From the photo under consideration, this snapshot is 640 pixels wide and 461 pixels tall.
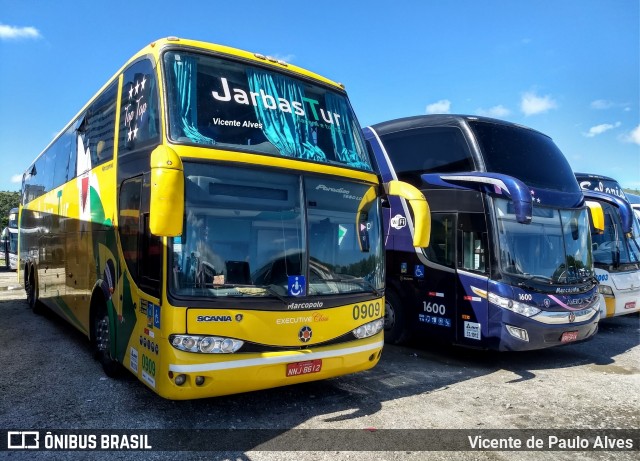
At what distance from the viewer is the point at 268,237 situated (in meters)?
4.85

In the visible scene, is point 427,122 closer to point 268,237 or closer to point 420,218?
point 420,218

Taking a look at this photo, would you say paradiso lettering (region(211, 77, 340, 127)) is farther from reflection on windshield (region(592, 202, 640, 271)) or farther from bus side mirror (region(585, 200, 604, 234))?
reflection on windshield (region(592, 202, 640, 271))

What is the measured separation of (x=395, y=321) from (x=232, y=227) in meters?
4.89

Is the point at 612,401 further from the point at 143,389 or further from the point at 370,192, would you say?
the point at 143,389

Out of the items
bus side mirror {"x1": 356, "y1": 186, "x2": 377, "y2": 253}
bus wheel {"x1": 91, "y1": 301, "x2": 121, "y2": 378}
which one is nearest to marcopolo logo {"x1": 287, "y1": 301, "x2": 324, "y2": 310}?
bus side mirror {"x1": 356, "y1": 186, "x2": 377, "y2": 253}

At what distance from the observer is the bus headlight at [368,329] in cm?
548

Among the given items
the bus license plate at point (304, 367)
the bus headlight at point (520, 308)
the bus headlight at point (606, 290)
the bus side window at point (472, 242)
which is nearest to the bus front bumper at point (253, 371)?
the bus license plate at point (304, 367)

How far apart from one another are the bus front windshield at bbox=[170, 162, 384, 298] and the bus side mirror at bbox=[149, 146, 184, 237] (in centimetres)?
38

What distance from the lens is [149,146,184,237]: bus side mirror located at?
4.02m

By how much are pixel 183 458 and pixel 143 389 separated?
192cm

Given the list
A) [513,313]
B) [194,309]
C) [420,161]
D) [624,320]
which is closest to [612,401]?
[513,313]

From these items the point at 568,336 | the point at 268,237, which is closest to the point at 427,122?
the point at 568,336

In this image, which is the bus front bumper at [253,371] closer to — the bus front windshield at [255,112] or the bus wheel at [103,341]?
the bus wheel at [103,341]

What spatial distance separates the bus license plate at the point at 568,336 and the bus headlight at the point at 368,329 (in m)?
3.21
